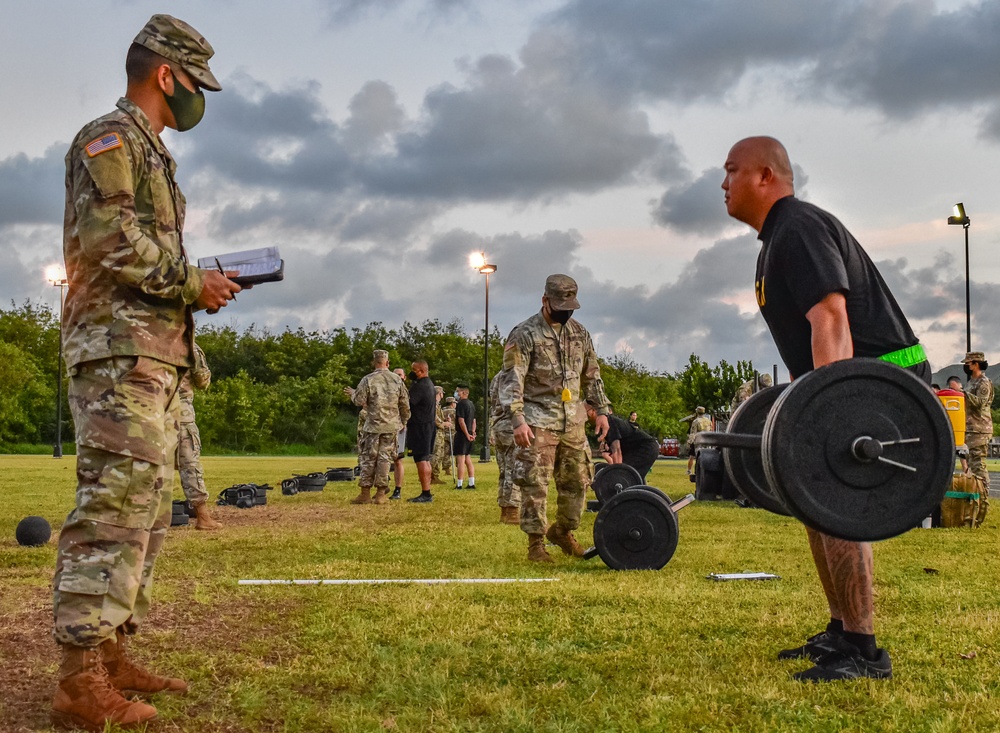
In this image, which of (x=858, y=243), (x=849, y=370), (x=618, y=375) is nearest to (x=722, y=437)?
(x=849, y=370)

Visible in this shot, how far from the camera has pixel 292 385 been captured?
6856 centimetres

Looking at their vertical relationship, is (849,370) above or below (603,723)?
above

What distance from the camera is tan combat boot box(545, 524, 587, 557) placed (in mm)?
8359

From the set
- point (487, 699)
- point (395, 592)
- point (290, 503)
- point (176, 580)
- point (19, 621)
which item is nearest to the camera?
point (487, 699)

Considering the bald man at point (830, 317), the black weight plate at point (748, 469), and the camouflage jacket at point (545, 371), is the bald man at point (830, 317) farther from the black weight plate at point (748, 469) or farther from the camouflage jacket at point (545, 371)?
the camouflage jacket at point (545, 371)

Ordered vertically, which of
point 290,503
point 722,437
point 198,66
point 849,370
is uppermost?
point 198,66

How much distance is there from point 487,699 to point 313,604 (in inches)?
96.8

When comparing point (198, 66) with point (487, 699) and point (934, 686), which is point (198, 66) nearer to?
point (487, 699)

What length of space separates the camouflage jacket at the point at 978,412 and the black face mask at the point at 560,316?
408 inches

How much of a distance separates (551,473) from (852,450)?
4937 millimetres

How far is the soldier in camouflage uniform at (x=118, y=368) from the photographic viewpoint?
11.2 feet

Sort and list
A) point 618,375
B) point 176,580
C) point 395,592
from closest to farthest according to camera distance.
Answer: point 395,592, point 176,580, point 618,375

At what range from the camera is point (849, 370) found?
139 inches

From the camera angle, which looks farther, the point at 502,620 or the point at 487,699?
the point at 502,620
